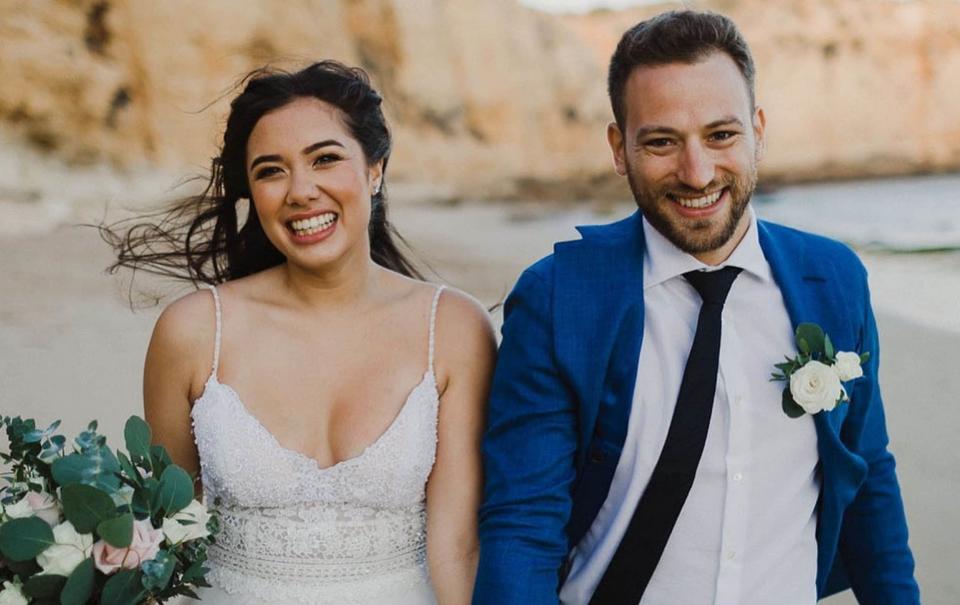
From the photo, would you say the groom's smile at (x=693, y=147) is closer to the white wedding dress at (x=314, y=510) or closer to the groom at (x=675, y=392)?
the groom at (x=675, y=392)

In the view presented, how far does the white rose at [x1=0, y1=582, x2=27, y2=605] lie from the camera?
209 centimetres

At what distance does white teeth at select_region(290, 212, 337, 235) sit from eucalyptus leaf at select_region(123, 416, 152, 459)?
2.23ft

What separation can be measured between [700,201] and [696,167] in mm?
97

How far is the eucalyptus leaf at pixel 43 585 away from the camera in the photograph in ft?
6.81

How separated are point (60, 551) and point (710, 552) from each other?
125 cm

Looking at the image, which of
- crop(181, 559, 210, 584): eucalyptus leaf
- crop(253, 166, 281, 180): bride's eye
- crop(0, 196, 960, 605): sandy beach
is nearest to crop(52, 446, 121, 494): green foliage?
crop(181, 559, 210, 584): eucalyptus leaf

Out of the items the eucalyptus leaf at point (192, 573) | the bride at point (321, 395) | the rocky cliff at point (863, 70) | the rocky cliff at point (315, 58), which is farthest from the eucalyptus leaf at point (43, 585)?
the rocky cliff at point (863, 70)

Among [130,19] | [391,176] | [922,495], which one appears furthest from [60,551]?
[391,176]

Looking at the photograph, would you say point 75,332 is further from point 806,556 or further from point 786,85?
point 786,85

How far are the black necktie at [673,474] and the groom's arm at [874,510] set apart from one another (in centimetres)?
37

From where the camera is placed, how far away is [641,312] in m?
2.43

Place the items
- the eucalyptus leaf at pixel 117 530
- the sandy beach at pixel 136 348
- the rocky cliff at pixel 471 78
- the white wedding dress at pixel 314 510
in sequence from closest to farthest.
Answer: the eucalyptus leaf at pixel 117 530, the white wedding dress at pixel 314 510, the sandy beach at pixel 136 348, the rocky cliff at pixel 471 78

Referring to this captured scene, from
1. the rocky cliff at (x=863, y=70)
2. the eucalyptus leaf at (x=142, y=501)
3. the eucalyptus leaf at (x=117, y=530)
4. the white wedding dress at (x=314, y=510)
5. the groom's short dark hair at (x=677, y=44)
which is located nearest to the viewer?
the eucalyptus leaf at (x=117, y=530)

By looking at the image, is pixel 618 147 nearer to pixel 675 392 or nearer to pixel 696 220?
pixel 696 220
